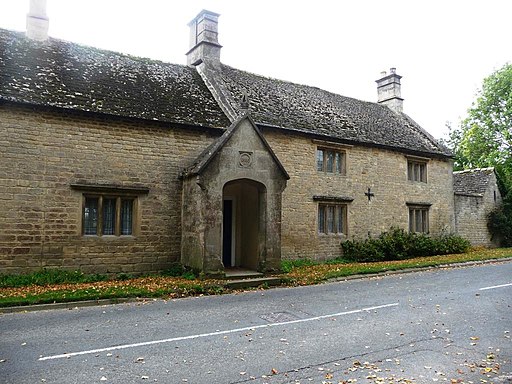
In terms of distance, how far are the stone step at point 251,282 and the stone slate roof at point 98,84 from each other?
18.8 feet

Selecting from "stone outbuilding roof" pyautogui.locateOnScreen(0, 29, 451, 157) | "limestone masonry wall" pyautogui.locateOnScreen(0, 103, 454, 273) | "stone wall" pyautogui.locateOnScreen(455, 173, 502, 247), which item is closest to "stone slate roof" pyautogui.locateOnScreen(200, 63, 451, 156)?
"stone outbuilding roof" pyautogui.locateOnScreen(0, 29, 451, 157)

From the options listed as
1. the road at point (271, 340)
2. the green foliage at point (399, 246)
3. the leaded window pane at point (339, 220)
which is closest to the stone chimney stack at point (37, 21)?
the road at point (271, 340)

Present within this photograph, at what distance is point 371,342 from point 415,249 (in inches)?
601

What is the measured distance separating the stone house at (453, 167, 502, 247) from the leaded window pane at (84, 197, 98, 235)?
65.2ft

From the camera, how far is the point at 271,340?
695 centimetres

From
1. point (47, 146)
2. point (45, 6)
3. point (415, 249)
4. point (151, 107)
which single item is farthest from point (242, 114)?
point (415, 249)

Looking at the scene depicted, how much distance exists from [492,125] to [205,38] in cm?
2860

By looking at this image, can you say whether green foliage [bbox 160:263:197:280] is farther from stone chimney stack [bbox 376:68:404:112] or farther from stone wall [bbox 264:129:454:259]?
stone chimney stack [bbox 376:68:404:112]

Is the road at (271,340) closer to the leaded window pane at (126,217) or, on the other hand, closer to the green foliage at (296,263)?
the leaded window pane at (126,217)

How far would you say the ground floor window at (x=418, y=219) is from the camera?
2227 centimetres

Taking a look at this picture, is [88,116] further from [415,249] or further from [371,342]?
[415,249]

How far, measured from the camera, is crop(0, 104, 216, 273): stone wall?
12.4 meters

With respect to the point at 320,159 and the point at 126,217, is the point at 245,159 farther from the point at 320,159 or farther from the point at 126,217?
the point at 320,159

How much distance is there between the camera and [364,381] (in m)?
5.19
